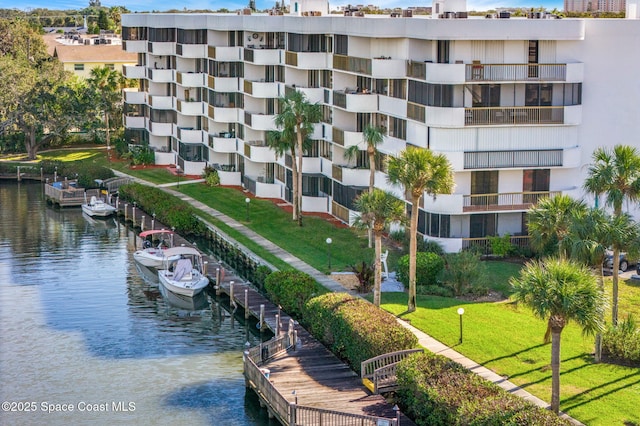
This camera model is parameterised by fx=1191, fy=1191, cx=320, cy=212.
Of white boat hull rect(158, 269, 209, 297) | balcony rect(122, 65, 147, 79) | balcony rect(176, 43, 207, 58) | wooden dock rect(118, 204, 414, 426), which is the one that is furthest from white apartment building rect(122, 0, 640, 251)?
balcony rect(122, 65, 147, 79)

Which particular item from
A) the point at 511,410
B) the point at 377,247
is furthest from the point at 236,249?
the point at 511,410

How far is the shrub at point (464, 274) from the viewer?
67688 millimetres

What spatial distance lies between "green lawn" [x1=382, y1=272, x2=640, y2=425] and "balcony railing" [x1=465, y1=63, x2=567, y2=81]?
50.2 ft

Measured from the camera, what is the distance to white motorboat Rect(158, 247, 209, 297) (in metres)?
74.7

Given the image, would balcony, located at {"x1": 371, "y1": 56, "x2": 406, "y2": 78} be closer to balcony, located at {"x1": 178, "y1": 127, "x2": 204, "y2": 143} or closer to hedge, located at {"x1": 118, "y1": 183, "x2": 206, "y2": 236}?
hedge, located at {"x1": 118, "y1": 183, "x2": 206, "y2": 236}

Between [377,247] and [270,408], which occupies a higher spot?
[377,247]

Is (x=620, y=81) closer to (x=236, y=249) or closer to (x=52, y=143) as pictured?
(x=236, y=249)

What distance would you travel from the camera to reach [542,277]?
46.8 m

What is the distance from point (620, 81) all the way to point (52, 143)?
251ft

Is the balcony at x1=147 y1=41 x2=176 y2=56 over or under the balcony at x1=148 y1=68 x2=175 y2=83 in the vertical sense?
over

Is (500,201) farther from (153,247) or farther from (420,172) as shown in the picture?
(153,247)

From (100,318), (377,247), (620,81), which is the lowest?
(100,318)

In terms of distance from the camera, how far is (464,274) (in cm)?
6756

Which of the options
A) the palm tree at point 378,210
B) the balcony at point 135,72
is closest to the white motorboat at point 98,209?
the balcony at point 135,72
